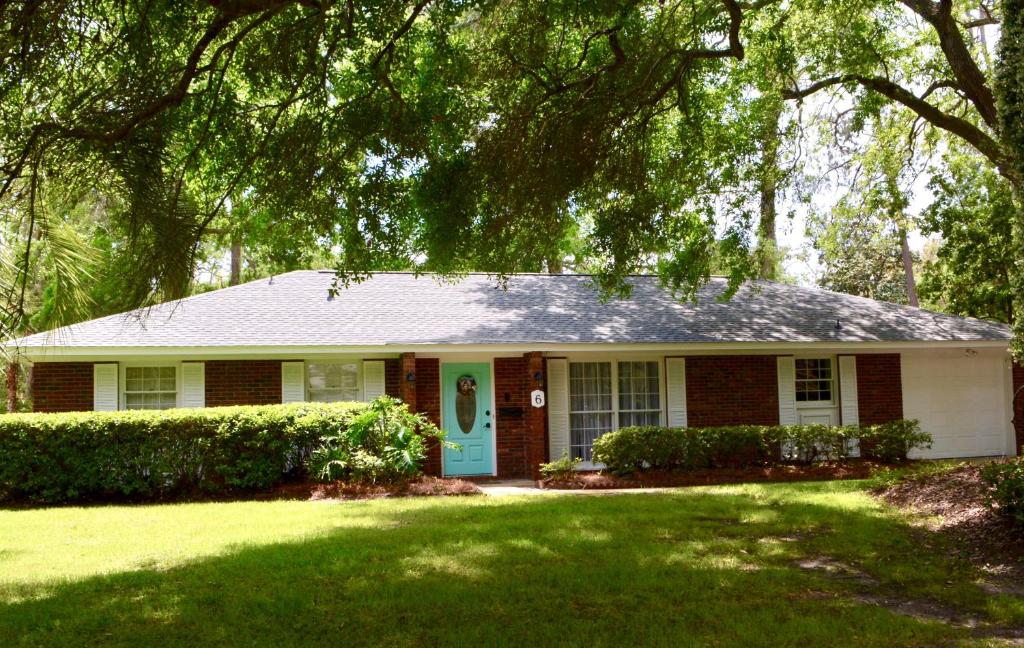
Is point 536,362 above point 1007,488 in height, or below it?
above

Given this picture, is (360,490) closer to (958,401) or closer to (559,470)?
(559,470)

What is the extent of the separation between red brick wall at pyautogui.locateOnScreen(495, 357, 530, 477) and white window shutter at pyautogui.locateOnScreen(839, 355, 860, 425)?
661 centimetres

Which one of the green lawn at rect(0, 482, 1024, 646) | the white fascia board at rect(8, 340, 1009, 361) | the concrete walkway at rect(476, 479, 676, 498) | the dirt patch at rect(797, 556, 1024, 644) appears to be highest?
the white fascia board at rect(8, 340, 1009, 361)

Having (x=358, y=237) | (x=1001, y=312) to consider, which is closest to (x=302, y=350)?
(x=358, y=237)

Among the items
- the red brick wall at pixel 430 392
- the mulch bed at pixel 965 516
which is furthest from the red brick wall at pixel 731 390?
the mulch bed at pixel 965 516

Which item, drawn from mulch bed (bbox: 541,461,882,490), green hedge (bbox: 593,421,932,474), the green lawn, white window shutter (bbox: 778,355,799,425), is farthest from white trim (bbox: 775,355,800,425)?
the green lawn

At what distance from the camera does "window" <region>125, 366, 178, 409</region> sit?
50.5 feet

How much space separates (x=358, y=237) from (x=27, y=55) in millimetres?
4470

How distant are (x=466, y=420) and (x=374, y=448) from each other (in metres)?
2.79

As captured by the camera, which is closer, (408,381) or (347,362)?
(408,381)

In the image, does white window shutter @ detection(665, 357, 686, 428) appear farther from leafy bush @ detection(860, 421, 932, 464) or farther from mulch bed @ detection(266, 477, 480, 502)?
mulch bed @ detection(266, 477, 480, 502)

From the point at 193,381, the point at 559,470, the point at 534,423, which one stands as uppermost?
the point at 193,381

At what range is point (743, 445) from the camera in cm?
1547

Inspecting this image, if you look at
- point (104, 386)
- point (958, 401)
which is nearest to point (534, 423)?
point (104, 386)
